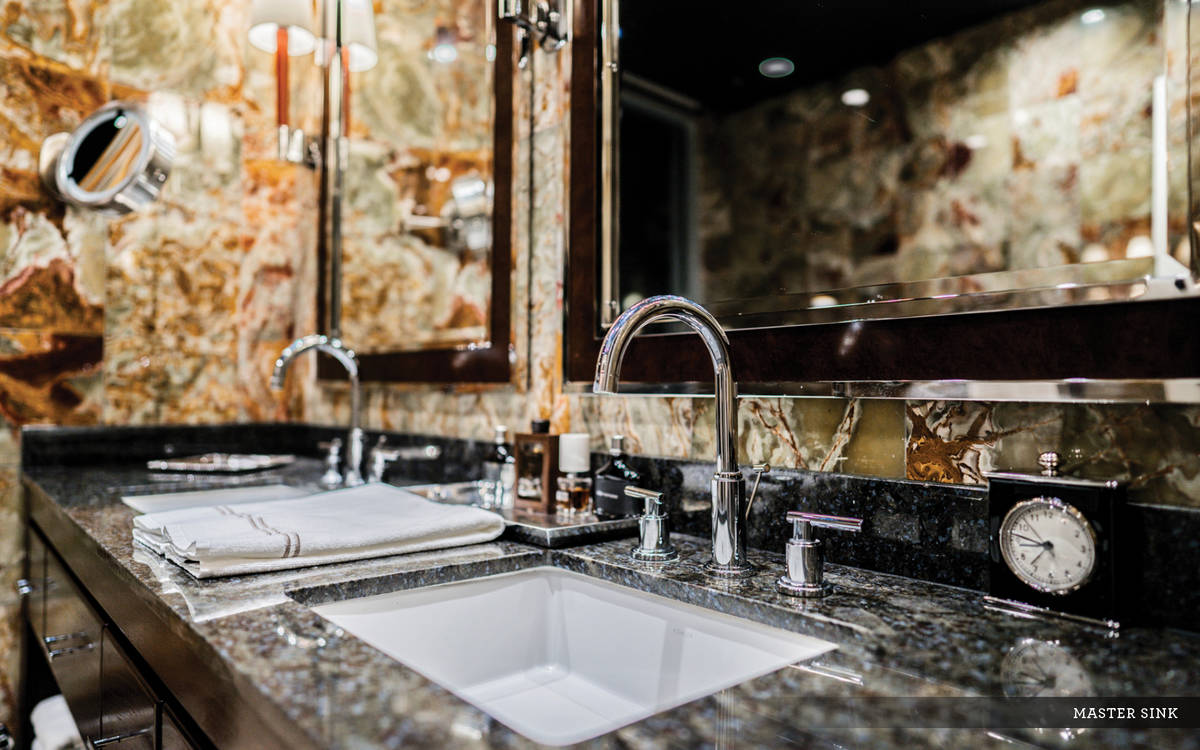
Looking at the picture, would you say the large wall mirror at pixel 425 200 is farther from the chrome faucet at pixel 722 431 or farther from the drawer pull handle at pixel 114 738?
the drawer pull handle at pixel 114 738

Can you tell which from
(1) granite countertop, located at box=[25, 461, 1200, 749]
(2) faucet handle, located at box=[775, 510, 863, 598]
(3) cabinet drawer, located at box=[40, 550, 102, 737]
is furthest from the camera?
(3) cabinet drawer, located at box=[40, 550, 102, 737]

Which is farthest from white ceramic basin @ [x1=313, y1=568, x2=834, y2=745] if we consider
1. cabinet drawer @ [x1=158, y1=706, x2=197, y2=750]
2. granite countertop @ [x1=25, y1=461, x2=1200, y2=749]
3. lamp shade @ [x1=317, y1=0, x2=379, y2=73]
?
lamp shade @ [x1=317, y1=0, x2=379, y2=73]

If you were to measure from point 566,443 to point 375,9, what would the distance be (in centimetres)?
134

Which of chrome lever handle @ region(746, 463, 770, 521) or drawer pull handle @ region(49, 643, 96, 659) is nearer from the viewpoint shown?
chrome lever handle @ region(746, 463, 770, 521)

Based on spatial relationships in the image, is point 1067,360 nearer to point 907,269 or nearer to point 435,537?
point 907,269

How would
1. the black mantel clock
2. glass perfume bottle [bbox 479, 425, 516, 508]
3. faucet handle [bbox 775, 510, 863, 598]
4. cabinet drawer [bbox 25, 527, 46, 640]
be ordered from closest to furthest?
the black mantel clock < faucet handle [bbox 775, 510, 863, 598] < glass perfume bottle [bbox 479, 425, 516, 508] < cabinet drawer [bbox 25, 527, 46, 640]

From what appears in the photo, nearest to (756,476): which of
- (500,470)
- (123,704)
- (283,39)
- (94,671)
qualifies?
(500,470)

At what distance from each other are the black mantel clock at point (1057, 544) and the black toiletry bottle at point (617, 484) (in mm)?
504

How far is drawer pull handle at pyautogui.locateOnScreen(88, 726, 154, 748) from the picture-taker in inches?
34.0

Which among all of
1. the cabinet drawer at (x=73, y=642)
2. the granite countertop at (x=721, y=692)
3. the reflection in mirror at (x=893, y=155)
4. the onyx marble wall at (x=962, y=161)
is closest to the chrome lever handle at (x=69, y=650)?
the cabinet drawer at (x=73, y=642)

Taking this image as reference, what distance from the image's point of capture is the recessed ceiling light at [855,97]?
95 cm

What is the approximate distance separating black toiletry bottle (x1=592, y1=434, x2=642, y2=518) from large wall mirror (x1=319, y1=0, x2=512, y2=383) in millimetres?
381

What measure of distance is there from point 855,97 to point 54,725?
6.05 feet

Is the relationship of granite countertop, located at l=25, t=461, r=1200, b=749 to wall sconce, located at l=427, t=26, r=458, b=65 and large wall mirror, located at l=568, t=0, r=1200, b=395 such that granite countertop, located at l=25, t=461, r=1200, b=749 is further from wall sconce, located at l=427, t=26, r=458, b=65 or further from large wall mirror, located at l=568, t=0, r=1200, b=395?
wall sconce, located at l=427, t=26, r=458, b=65
